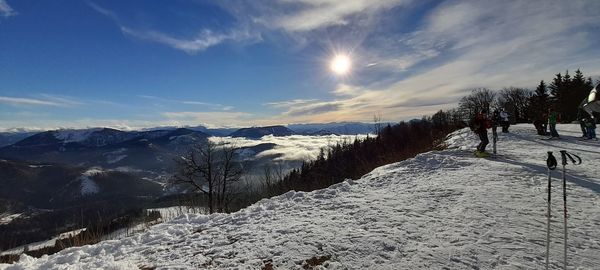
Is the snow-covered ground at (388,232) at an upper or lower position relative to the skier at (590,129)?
lower

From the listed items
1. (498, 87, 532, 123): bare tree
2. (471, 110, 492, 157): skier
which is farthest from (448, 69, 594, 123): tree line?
(471, 110, 492, 157): skier

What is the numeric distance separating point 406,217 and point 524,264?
116 inches

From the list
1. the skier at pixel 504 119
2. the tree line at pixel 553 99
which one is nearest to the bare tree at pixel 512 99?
the tree line at pixel 553 99

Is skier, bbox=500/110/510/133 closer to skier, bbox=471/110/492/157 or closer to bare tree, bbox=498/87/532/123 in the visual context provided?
skier, bbox=471/110/492/157

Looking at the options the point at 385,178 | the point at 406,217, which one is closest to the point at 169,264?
the point at 406,217

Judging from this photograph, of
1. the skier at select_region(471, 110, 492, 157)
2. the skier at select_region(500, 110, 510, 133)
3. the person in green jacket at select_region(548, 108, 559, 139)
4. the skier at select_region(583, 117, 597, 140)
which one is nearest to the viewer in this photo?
the skier at select_region(471, 110, 492, 157)

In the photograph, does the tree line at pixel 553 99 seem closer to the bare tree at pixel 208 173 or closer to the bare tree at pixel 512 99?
the bare tree at pixel 512 99

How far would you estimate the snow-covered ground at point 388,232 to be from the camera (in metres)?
6.08

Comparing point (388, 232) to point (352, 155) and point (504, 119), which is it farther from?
point (352, 155)

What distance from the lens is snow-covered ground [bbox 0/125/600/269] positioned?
6078mm

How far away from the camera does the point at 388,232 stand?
7.29m

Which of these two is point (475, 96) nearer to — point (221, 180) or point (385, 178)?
point (221, 180)

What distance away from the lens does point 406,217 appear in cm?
827

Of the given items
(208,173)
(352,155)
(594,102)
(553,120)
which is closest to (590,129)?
(553,120)
